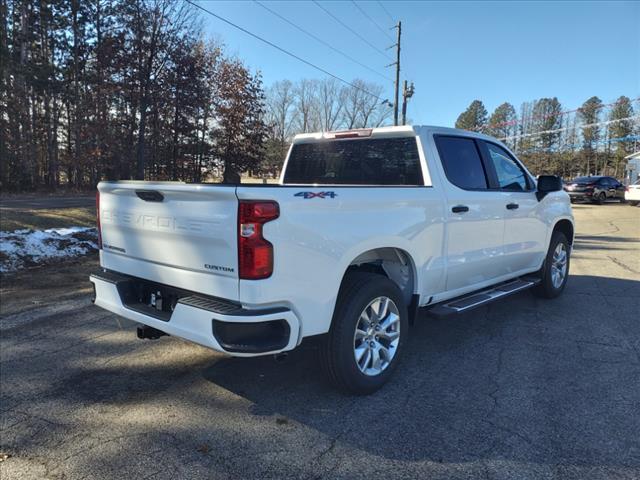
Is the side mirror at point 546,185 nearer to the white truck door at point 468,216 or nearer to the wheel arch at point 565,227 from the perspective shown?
the wheel arch at point 565,227

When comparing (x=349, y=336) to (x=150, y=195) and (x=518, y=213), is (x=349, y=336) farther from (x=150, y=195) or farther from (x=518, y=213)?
(x=518, y=213)

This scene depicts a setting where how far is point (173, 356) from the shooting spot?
4.17 meters

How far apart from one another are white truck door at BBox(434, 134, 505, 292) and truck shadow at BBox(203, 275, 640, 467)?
27.7 inches

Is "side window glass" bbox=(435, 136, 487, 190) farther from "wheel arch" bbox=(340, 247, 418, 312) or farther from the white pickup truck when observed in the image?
"wheel arch" bbox=(340, 247, 418, 312)

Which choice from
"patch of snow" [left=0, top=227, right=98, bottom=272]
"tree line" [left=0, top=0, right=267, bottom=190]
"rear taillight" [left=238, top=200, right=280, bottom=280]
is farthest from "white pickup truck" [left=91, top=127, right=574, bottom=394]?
"tree line" [left=0, top=0, right=267, bottom=190]

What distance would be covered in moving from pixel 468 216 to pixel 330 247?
1847mm

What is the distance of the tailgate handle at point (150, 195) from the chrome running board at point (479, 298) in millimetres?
2372

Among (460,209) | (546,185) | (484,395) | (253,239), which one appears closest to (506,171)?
(546,185)

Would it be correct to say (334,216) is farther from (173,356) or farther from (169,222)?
(173,356)

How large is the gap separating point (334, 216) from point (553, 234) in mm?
4252

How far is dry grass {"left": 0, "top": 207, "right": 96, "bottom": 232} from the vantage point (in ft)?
30.7

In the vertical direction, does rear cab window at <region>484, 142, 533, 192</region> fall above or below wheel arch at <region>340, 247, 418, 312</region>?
above

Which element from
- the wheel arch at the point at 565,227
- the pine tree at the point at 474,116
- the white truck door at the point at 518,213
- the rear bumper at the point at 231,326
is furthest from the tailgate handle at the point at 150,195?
the pine tree at the point at 474,116

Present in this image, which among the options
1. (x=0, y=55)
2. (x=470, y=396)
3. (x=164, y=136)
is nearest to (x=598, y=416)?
(x=470, y=396)
